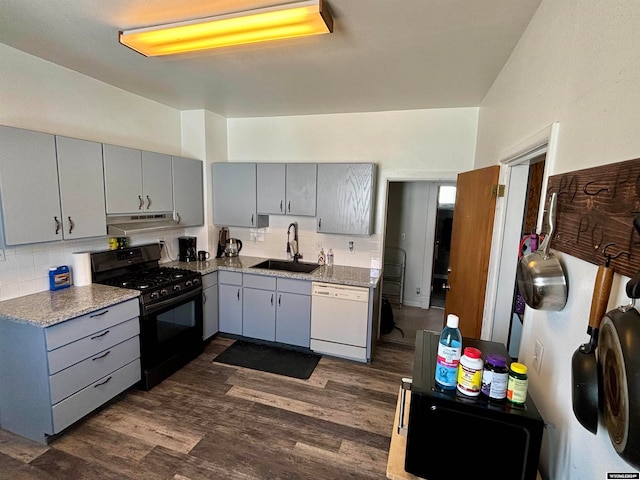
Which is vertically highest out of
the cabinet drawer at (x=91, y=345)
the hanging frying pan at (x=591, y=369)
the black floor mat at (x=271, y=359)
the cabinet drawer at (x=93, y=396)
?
the hanging frying pan at (x=591, y=369)

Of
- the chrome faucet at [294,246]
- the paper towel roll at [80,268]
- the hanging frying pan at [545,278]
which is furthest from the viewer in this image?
the chrome faucet at [294,246]

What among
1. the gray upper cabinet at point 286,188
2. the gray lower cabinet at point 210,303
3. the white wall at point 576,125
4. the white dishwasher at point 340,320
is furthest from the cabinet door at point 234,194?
the white wall at point 576,125

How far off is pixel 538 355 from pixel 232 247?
3573 mm

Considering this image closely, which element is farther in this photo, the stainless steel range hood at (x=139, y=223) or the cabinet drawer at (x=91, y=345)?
the stainless steel range hood at (x=139, y=223)

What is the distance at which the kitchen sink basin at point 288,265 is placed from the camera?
382cm

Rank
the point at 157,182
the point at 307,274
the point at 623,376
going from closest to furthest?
the point at 623,376 < the point at 157,182 < the point at 307,274

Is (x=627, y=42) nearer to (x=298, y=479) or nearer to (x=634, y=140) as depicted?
(x=634, y=140)

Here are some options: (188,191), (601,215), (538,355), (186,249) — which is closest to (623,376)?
(601,215)

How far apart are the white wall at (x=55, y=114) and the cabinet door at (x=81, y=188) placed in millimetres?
265

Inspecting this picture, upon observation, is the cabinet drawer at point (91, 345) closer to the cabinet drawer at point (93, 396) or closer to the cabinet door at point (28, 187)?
the cabinet drawer at point (93, 396)

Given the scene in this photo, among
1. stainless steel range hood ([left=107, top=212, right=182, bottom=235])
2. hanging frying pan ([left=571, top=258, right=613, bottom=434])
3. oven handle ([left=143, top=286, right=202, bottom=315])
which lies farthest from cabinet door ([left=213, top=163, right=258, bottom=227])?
hanging frying pan ([left=571, top=258, right=613, bottom=434])

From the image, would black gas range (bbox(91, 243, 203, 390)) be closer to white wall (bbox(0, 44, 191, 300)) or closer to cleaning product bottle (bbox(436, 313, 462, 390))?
white wall (bbox(0, 44, 191, 300))

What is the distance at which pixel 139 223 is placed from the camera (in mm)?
3035

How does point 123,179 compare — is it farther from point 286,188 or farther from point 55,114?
point 286,188
